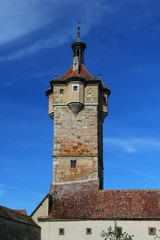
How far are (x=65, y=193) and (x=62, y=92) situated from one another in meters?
11.2

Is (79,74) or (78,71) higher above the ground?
(78,71)

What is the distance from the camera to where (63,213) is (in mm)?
31203

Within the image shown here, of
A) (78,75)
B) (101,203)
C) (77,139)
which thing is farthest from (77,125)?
(101,203)

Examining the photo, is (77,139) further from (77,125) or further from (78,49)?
(78,49)

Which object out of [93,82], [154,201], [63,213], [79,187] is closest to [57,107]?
[93,82]

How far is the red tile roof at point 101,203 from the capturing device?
30.1m

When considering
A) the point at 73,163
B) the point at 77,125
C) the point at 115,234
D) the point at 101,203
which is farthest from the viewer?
the point at 77,125

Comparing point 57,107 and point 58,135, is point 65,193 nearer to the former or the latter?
point 58,135

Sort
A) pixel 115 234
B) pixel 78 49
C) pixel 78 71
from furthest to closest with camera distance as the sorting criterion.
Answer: pixel 78 49
pixel 78 71
pixel 115 234

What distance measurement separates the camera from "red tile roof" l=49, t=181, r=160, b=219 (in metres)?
30.1

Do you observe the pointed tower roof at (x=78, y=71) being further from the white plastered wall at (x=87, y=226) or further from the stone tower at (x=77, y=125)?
the white plastered wall at (x=87, y=226)

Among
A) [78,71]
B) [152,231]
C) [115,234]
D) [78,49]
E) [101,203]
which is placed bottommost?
[115,234]

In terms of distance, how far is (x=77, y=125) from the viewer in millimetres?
37219

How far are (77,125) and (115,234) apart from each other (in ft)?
43.6
